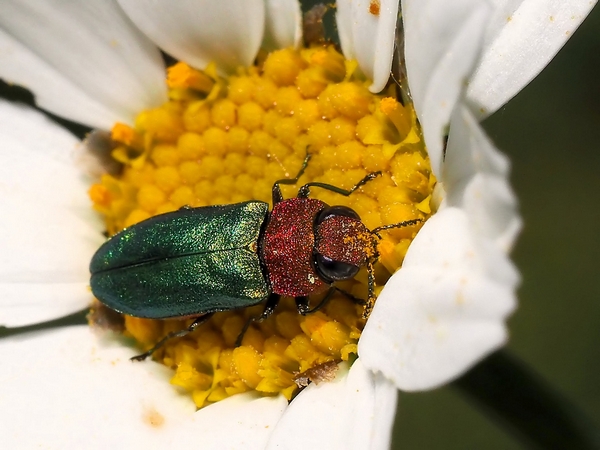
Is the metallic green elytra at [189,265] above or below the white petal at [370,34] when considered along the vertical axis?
below

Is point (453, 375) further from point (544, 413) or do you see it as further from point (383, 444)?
point (544, 413)

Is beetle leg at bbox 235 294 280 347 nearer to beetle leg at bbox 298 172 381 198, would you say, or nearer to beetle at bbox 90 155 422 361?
beetle at bbox 90 155 422 361

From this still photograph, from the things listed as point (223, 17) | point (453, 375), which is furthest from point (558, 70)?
point (453, 375)

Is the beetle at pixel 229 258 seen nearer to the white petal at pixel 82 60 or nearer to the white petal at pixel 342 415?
the white petal at pixel 342 415

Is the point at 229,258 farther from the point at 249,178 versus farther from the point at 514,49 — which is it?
the point at 514,49

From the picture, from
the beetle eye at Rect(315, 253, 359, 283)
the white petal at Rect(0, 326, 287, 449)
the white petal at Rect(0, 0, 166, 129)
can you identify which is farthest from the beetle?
the white petal at Rect(0, 0, 166, 129)

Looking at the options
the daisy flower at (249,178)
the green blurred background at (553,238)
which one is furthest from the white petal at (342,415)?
the green blurred background at (553,238)

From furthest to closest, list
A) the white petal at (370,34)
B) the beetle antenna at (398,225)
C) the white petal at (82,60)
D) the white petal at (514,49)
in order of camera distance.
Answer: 1. the white petal at (82,60)
2. the beetle antenna at (398,225)
3. the white petal at (370,34)
4. the white petal at (514,49)
